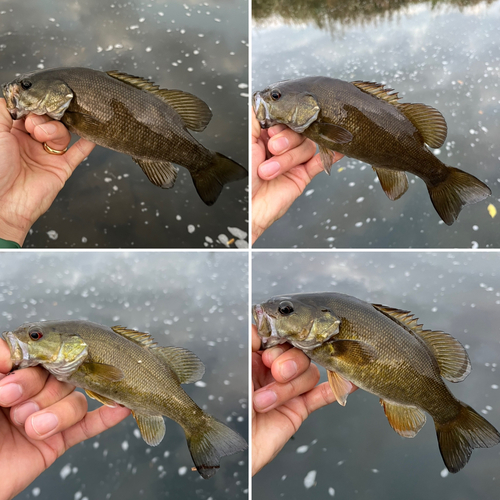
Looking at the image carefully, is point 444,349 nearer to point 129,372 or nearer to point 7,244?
point 129,372

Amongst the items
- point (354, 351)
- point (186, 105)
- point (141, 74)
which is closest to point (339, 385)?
point (354, 351)

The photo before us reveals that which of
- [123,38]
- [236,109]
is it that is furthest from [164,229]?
[123,38]

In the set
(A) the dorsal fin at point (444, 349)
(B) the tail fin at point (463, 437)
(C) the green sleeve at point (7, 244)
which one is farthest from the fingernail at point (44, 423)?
(B) the tail fin at point (463, 437)

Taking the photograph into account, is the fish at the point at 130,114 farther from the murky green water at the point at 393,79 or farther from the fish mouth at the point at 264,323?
the murky green water at the point at 393,79

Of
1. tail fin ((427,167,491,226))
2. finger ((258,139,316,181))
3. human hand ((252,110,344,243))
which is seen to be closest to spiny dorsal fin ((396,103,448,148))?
tail fin ((427,167,491,226))

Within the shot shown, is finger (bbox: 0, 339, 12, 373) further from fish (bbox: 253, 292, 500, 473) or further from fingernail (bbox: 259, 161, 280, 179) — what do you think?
fingernail (bbox: 259, 161, 280, 179)

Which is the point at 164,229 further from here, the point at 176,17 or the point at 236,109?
the point at 176,17
